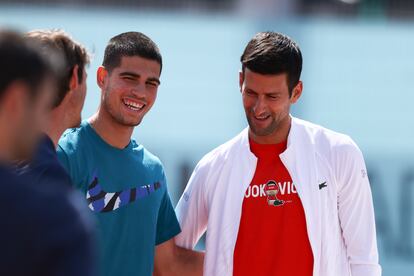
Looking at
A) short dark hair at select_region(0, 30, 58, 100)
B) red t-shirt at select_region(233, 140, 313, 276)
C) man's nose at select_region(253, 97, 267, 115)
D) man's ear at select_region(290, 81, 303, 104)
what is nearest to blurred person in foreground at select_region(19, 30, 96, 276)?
short dark hair at select_region(0, 30, 58, 100)

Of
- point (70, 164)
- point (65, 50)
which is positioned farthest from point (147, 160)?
point (65, 50)

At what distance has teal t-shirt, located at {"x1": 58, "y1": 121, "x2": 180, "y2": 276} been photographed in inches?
129

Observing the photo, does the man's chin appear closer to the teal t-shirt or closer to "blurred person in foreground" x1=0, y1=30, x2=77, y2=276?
the teal t-shirt

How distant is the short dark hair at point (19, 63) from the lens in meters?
1.64

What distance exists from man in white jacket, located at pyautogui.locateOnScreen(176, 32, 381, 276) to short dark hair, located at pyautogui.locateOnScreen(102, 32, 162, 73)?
374mm

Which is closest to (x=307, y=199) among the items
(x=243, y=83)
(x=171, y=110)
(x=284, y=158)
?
(x=284, y=158)

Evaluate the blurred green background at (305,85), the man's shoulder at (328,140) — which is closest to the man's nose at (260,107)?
the man's shoulder at (328,140)

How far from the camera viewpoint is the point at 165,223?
3.58 metres

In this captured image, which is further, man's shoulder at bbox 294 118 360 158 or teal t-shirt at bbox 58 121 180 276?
man's shoulder at bbox 294 118 360 158

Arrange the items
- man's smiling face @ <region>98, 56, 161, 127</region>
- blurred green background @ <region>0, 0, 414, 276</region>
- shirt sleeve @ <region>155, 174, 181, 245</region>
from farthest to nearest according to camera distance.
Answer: blurred green background @ <region>0, 0, 414, 276</region>, shirt sleeve @ <region>155, 174, 181, 245</region>, man's smiling face @ <region>98, 56, 161, 127</region>

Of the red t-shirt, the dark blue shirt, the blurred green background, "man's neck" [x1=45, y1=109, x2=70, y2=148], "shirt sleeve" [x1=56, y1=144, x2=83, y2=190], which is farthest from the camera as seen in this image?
the blurred green background

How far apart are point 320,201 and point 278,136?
313 mm

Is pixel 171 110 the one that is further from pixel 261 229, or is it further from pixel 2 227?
pixel 2 227

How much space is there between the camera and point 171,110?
7707mm
